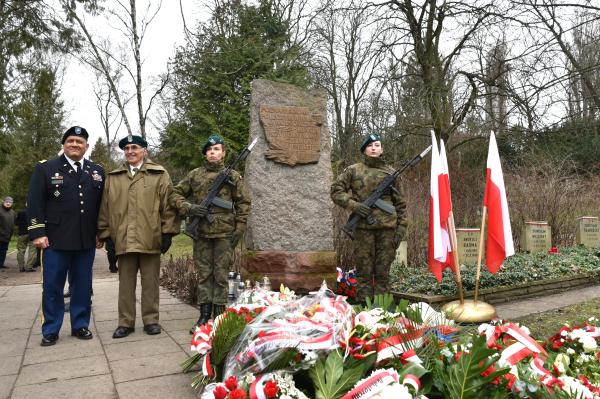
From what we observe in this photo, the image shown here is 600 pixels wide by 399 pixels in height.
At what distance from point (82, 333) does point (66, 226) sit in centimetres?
96

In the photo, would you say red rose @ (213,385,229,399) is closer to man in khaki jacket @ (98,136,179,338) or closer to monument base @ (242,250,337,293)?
man in khaki jacket @ (98,136,179,338)

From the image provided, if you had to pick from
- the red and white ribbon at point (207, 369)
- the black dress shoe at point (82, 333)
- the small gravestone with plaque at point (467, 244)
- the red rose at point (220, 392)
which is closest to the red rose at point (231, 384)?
the red rose at point (220, 392)

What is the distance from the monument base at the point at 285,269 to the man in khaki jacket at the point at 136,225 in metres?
1.04

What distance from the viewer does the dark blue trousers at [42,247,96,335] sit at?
13.1 ft

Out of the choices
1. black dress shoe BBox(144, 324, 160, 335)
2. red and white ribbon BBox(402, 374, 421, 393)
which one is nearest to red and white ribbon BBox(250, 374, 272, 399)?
red and white ribbon BBox(402, 374, 421, 393)

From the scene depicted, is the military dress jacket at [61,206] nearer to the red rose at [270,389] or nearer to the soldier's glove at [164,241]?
the soldier's glove at [164,241]

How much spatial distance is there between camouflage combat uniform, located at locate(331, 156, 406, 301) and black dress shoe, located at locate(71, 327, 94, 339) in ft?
8.48

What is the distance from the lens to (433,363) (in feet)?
7.80

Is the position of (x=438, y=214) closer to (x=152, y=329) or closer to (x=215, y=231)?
(x=215, y=231)

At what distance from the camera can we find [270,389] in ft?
7.11

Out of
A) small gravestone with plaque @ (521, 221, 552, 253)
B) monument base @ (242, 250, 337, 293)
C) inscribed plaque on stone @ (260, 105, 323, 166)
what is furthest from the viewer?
small gravestone with plaque @ (521, 221, 552, 253)

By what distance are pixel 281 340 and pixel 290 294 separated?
4.03ft

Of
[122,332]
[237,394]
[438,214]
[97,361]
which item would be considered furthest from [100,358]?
[438,214]

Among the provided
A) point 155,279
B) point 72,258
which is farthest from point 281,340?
point 72,258
